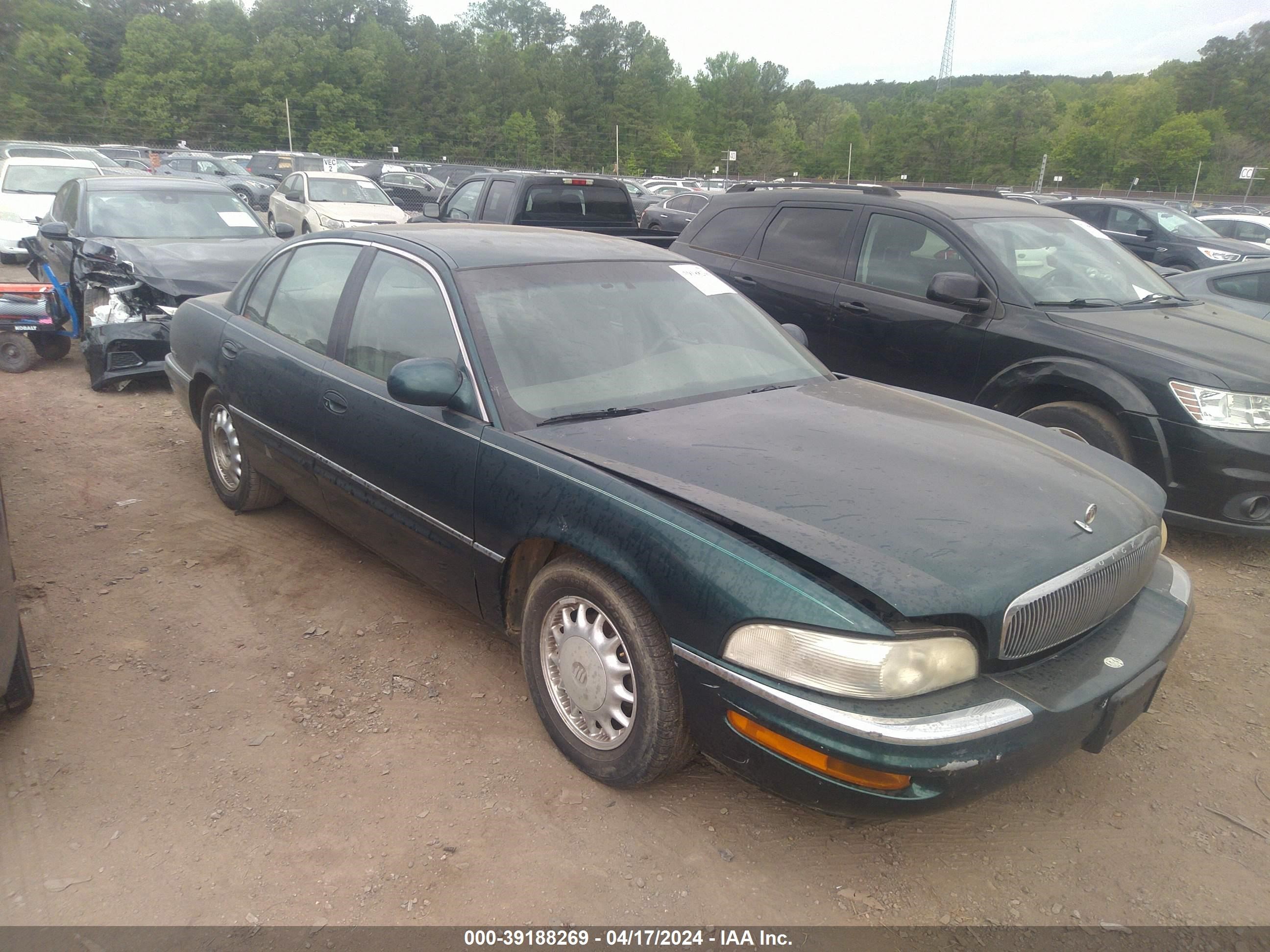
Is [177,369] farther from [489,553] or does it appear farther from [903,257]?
[903,257]

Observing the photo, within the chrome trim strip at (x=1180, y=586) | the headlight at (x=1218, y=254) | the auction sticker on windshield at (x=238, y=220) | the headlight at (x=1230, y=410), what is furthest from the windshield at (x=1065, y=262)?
the headlight at (x=1218, y=254)

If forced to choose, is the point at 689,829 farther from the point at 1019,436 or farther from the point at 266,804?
the point at 1019,436

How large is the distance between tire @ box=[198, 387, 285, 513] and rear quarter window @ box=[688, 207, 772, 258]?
388cm

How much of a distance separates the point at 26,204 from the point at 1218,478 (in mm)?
15319

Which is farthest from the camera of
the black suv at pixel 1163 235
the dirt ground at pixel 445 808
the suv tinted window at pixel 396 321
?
the black suv at pixel 1163 235

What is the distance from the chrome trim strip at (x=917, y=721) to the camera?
80.0 inches

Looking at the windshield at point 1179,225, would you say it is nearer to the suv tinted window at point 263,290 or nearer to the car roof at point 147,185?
the car roof at point 147,185

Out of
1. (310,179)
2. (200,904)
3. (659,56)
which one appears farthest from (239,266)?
(659,56)

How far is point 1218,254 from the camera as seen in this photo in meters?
12.9

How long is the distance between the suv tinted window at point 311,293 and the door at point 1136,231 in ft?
44.1

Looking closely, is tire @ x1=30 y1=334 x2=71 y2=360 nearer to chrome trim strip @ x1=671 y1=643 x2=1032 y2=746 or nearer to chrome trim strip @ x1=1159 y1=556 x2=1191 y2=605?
chrome trim strip @ x1=671 y1=643 x2=1032 y2=746

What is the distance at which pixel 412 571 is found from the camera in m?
3.42

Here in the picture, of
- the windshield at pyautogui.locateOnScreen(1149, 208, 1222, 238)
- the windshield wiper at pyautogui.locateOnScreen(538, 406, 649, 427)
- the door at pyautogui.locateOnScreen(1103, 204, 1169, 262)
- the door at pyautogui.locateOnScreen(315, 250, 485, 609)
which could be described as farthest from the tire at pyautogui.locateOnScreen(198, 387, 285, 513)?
the windshield at pyautogui.locateOnScreen(1149, 208, 1222, 238)

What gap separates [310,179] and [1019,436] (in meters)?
15.2
